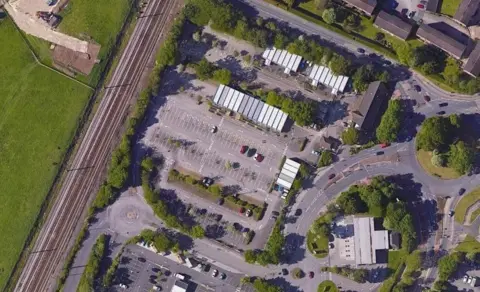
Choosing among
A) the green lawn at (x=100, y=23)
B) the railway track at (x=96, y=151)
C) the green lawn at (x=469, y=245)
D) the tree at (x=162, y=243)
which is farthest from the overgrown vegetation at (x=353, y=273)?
the green lawn at (x=100, y=23)

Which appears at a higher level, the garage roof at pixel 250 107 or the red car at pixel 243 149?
the garage roof at pixel 250 107

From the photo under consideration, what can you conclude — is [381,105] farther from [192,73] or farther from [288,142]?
[192,73]

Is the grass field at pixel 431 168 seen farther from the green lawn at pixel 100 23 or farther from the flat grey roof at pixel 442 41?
the green lawn at pixel 100 23

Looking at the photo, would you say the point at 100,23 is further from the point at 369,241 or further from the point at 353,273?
the point at 353,273

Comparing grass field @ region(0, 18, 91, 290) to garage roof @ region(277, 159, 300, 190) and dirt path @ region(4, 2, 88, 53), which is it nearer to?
dirt path @ region(4, 2, 88, 53)

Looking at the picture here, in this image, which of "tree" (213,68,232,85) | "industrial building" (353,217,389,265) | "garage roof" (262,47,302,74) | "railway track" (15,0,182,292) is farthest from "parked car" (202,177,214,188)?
"industrial building" (353,217,389,265)

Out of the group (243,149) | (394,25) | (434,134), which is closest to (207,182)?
(243,149)

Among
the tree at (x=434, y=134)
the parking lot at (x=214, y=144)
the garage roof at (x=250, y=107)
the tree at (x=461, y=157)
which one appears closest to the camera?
the tree at (x=461, y=157)

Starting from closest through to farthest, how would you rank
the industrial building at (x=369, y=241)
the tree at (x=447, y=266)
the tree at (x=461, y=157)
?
1. the tree at (x=461, y=157)
2. the tree at (x=447, y=266)
3. the industrial building at (x=369, y=241)
